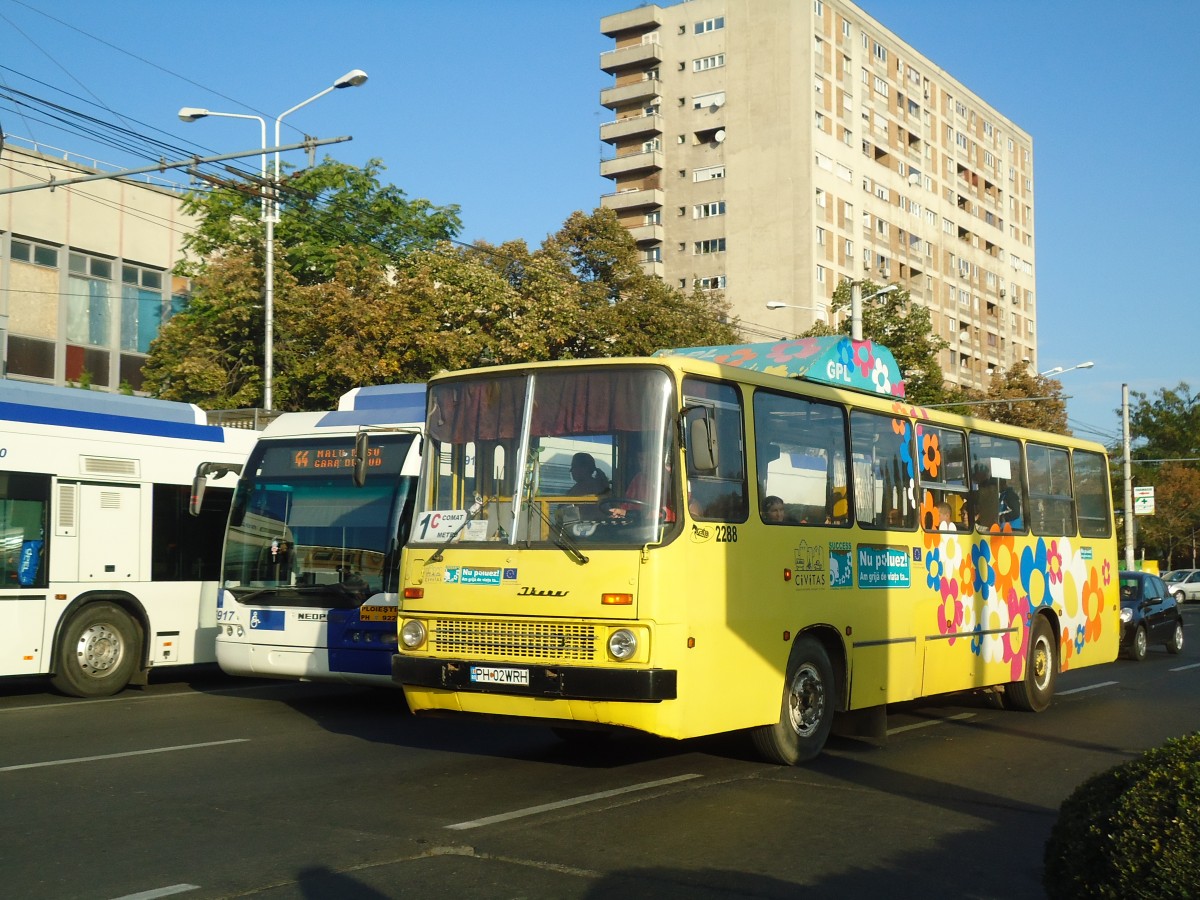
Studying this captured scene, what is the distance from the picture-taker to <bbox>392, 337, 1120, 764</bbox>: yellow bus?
8852 millimetres

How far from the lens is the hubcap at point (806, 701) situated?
1020 centimetres

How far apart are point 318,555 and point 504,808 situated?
5700 millimetres

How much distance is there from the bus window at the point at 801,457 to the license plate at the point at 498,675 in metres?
2.15

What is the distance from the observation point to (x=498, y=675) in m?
9.12

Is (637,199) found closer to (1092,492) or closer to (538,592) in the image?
(1092,492)

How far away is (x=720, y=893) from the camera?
6.41 meters

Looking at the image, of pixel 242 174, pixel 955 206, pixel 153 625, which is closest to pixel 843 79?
pixel 955 206

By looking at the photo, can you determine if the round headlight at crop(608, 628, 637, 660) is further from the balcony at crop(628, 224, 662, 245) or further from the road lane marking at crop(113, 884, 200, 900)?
the balcony at crop(628, 224, 662, 245)

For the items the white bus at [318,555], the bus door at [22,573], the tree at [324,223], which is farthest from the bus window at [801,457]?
the tree at [324,223]

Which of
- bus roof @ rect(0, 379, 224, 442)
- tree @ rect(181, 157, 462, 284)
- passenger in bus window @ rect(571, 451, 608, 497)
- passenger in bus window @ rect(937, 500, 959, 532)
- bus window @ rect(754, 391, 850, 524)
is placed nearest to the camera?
passenger in bus window @ rect(571, 451, 608, 497)

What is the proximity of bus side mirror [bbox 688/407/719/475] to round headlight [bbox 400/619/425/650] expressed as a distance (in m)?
2.31

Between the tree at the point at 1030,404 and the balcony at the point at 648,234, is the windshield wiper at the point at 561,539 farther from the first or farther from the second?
the balcony at the point at 648,234

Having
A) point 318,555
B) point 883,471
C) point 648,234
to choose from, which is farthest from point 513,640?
point 648,234

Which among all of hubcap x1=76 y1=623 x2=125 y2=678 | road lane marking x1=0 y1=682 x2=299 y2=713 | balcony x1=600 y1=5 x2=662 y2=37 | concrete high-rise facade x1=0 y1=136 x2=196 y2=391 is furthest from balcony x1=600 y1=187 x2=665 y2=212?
hubcap x1=76 y1=623 x2=125 y2=678
